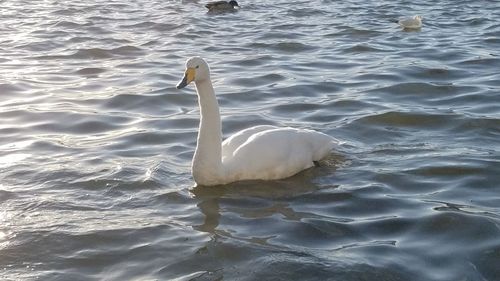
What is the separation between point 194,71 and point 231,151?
913mm

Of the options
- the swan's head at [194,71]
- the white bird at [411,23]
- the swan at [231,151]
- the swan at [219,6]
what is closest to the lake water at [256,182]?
the swan at [231,151]

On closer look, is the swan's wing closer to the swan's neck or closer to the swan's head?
the swan's neck

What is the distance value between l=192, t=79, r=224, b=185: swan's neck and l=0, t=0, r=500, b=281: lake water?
0.51 ft

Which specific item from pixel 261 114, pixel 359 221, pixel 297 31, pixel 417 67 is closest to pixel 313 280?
pixel 359 221

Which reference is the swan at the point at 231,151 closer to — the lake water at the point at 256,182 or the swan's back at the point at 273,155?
the swan's back at the point at 273,155

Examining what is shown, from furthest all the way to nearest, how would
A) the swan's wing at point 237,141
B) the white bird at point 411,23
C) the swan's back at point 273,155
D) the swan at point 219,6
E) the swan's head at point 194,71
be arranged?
the swan at point 219,6 < the white bird at point 411,23 < the swan's wing at point 237,141 < the swan's back at point 273,155 < the swan's head at point 194,71

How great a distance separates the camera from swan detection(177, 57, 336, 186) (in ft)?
27.1

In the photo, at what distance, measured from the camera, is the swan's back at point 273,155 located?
8.37 m

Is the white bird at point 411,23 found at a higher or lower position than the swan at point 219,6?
higher

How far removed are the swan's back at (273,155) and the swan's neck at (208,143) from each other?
0.15 metres

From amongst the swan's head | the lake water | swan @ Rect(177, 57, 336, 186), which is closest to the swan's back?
swan @ Rect(177, 57, 336, 186)

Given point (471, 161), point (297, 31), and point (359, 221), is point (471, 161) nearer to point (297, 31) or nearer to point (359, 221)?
point (359, 221)

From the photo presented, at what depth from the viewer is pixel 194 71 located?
821 cm

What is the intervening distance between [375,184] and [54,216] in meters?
2.84
